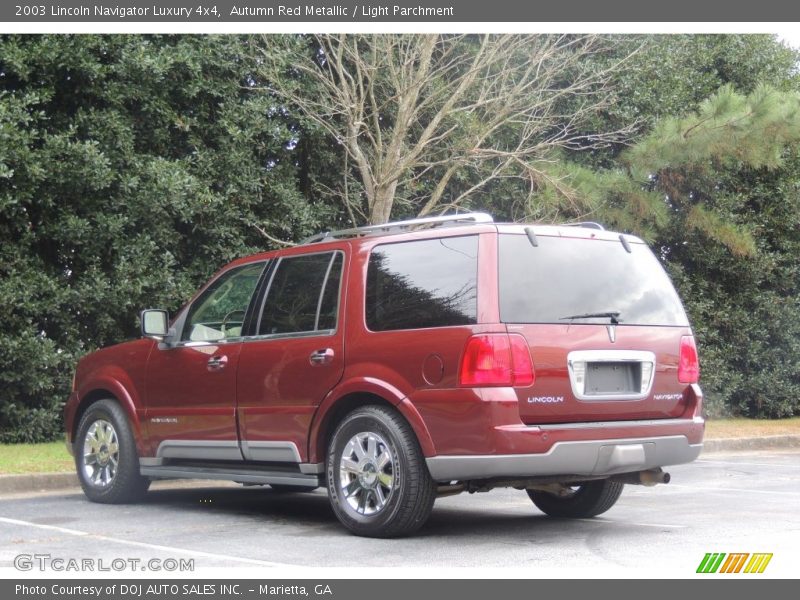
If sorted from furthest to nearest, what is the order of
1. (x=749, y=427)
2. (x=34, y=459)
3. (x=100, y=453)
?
1. (x=749, y=427)
2. (x=34, y=459)
3. (x=100, y=453)

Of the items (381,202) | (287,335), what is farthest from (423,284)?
(381,202)

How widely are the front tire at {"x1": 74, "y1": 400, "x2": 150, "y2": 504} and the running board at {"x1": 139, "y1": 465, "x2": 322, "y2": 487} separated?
0.50ft

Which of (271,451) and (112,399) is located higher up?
(112,399)

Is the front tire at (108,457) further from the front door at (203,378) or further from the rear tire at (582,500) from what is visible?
the rear tire at (582,500)

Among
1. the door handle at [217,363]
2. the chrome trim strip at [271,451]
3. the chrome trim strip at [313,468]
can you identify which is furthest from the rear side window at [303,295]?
the chrome trim strip at [313,468]

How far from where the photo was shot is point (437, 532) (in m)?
7.84

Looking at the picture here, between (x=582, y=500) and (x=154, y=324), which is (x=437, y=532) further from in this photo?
(x=154, y=324)

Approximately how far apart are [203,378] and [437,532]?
2.20m

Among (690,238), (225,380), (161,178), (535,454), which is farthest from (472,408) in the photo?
(690,238)

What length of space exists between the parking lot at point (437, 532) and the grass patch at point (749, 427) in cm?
566

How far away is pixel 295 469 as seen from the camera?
8094mm
